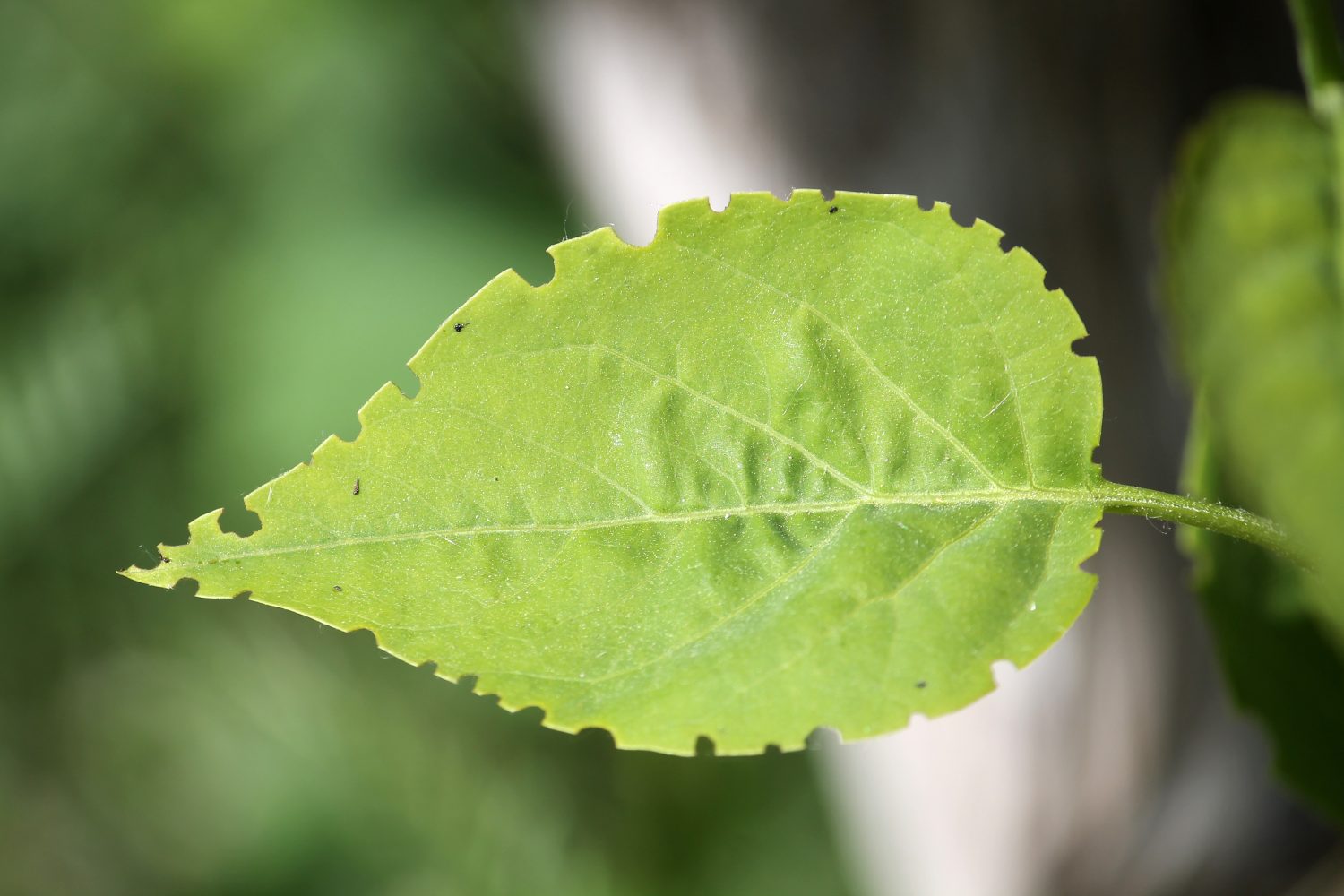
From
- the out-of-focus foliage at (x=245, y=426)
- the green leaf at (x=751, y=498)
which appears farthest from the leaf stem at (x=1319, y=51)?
the out-of-focus foliage at (x=245, y=426)

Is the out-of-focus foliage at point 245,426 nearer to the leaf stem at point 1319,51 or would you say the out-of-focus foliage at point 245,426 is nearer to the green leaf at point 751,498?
the green leaf at point 751,498

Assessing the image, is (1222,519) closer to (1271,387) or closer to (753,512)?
(1271,387)

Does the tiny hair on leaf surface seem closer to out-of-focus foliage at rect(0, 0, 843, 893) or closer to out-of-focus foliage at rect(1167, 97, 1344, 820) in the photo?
out-of-focus foliage at rect(1167, 97, 1344, 820)

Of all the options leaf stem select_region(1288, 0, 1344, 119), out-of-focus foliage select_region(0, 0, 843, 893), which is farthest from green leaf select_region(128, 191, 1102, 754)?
out-of-focus foliage select_region(0, 0, 843, 893)

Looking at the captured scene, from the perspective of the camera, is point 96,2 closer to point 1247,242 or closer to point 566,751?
point 566,751

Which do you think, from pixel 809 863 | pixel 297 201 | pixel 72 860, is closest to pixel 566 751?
pixel 809 863

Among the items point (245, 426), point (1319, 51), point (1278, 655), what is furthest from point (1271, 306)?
point (245, 426)

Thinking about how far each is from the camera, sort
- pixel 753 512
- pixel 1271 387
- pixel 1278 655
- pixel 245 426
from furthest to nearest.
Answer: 1. pixel 245 426
2. pixel 1278 655
3. pixel 753 512
4. pixel 1271 387
